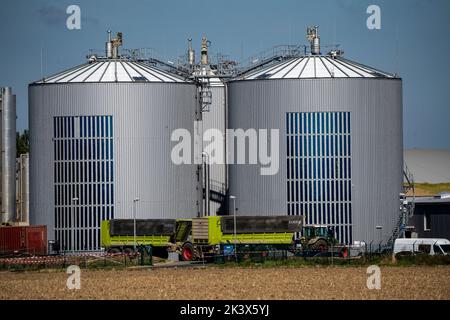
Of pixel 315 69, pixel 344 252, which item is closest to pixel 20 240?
pixel 344 252

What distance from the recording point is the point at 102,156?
4481 inches

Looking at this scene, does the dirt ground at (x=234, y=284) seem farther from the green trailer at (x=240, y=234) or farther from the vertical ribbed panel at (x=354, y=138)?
the vertical ribbed panel at (x=354, y=138)

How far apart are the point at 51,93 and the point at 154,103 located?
9.08m

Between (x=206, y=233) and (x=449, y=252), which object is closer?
(x=449, y=252)

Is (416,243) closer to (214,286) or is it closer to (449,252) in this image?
(449,252)

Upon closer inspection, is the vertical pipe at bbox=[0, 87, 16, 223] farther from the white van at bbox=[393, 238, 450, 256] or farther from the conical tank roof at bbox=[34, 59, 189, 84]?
the white van at bbox=[393, 238, 450, 256]

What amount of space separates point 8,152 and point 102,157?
42.4 feet

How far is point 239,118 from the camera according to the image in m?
114

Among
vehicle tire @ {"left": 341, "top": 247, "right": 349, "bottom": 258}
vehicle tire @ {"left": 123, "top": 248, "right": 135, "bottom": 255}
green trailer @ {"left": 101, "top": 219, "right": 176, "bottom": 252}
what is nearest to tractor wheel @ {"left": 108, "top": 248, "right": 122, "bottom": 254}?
green trailer @ {"left": 101, "top": 219, "right": 176, "bottom": 252}

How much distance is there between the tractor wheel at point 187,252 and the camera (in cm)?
10066

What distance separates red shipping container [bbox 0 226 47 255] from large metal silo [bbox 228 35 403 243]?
18.1 metres
